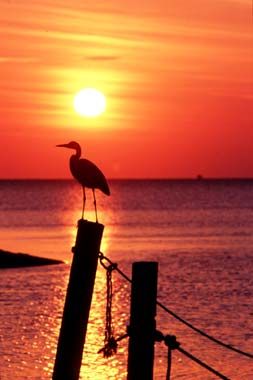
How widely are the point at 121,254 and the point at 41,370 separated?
40230 millimetres

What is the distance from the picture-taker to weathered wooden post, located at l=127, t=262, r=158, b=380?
39.2ft

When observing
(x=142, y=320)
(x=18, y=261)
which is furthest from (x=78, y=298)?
(x=18, y=261)

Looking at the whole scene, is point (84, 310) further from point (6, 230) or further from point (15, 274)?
point (6, 230)

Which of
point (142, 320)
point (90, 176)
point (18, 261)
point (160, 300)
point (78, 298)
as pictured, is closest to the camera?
point (142, 320)

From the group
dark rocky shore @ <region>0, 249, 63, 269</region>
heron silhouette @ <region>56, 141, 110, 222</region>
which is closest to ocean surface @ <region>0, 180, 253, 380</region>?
dark rocky shore @ <region>0, 249, 63, 269</region>

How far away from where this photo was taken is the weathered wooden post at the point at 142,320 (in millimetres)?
11953

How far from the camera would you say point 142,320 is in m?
12.1

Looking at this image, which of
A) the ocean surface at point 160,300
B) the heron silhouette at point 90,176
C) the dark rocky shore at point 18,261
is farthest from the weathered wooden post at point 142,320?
the dark rocky shore at point 18,261

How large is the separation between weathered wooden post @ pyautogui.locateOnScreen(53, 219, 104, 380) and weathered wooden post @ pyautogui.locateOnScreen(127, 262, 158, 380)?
133 cm

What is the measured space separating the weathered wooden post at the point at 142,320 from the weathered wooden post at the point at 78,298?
4.36 ft

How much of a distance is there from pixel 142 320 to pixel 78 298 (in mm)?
1644

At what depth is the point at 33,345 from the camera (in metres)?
29.5

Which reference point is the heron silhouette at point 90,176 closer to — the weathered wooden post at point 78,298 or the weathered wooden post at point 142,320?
the weathered wooden post at point 78,298

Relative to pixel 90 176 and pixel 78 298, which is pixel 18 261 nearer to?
pixel 90 176
